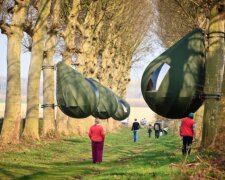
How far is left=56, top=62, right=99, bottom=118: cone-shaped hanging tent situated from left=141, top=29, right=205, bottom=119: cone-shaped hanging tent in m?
7.37

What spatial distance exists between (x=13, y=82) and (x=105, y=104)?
5.27 meters

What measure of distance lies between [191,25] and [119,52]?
845 inches

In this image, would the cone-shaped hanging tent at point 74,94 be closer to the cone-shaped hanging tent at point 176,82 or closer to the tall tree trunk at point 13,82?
the tall tree trunk at point 13,82

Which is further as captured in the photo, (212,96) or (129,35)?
(129,35)

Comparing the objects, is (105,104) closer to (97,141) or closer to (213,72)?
(97,141)

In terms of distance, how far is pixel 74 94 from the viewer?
2009 centimetres

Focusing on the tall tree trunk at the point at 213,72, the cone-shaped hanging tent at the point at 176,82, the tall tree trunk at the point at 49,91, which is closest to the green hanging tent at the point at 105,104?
the tall tree trunk at the point at 49,91

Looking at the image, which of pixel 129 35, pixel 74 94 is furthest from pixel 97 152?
pixel 129 35

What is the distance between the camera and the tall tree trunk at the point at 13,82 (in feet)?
67.6

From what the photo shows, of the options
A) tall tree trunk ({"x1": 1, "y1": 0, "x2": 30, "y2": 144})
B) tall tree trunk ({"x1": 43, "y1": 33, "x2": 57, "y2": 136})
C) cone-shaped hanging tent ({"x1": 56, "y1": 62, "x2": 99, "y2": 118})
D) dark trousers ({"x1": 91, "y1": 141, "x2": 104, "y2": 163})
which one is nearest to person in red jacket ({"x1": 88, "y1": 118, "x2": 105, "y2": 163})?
dark trousers ({"x1": 91, "y1": 141, "x2": 104, "y2": 163})

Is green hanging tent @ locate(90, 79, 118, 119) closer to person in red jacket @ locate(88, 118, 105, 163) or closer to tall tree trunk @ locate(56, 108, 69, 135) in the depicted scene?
person in red jacket @ locate(88, 118, 105, 163)

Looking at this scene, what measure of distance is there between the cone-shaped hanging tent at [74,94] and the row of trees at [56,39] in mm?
1876

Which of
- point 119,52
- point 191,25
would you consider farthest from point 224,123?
point 119,52

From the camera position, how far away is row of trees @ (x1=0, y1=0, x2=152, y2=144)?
2109cm
